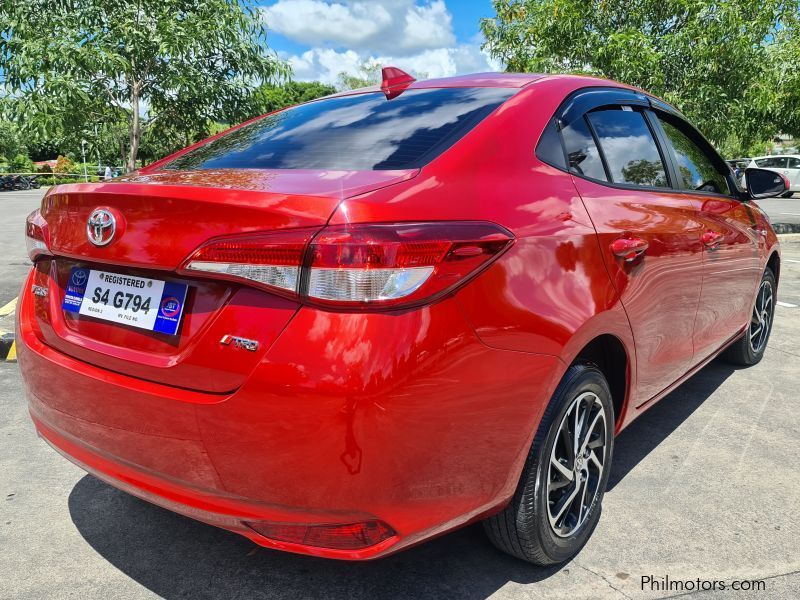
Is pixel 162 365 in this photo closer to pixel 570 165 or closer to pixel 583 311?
pixel 583 311

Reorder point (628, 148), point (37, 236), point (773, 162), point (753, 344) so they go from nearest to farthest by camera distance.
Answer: point (37, 236), point (628, 148), point (753, 344), point (773, 162)

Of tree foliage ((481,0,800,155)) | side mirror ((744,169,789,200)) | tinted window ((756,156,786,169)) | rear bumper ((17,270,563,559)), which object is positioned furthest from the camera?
tinted window ((756,156,786,169))

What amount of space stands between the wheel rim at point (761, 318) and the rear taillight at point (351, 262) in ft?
11.4

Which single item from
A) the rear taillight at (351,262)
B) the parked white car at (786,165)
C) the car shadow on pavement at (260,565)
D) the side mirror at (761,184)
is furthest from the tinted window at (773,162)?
the rear taillight at (351,262)

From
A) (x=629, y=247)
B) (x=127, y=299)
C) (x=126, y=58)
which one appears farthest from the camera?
(x=126, y=58)

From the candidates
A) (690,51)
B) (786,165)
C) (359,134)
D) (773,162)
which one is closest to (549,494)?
(359,134)

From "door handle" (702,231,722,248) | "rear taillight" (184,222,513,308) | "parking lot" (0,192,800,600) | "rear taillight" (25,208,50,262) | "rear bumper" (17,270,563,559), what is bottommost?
"parking lot" (0,192,800,600)

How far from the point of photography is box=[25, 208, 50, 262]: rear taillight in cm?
220

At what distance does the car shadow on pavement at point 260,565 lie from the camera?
216cm

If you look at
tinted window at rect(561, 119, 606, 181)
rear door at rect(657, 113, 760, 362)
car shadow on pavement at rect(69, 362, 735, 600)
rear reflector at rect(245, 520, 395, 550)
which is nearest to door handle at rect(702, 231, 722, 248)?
rear door at rect(657, 113, 760, 362)

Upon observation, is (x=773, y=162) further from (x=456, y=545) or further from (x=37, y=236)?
(x=37, y=236)

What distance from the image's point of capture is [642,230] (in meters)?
2.50

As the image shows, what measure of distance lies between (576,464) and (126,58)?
7.44 metres

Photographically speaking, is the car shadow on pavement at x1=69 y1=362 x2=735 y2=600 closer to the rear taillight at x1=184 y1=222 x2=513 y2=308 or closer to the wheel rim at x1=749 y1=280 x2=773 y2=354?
the rear taillight at x1=184 y1=222 x2=513 y2=308
